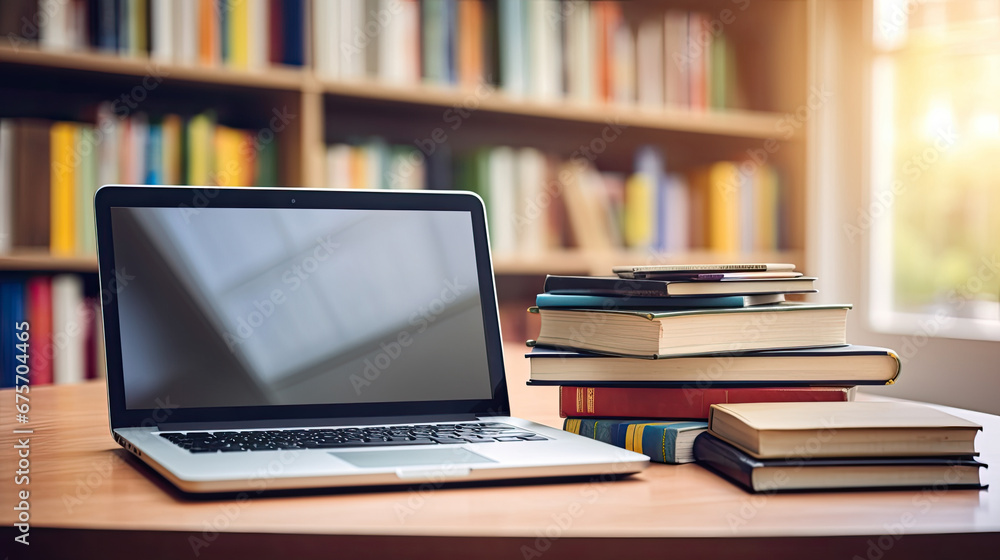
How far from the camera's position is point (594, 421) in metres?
0.76

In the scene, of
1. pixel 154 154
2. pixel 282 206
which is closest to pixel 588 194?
pixel 154 154

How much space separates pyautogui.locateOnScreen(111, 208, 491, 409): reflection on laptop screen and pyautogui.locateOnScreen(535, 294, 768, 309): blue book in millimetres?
92

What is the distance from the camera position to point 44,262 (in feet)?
5.77

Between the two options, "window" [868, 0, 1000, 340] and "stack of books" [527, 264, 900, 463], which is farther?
"window" [868, 0, 1000, 340]

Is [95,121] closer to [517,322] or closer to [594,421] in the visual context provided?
[517,322]

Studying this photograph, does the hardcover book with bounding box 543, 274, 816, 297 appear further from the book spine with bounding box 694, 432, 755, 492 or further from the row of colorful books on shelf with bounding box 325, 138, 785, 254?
the row of colorful books on shelf with bounding box 325, 138, 785, 254

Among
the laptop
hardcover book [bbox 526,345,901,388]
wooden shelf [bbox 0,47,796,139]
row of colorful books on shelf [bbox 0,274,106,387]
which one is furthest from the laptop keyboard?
wooden shelf [bbox 0,47,796,139]

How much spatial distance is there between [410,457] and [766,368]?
0.32m

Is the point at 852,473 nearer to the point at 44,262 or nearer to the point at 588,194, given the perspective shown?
the point at 44,262

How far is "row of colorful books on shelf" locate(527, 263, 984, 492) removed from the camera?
698mm

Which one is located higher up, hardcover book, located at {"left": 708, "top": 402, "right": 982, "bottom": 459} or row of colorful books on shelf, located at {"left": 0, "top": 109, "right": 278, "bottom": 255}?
row of colorful books on shelf, located at {"left": 0, "top": 109, "right": 278, "bottom": 255}

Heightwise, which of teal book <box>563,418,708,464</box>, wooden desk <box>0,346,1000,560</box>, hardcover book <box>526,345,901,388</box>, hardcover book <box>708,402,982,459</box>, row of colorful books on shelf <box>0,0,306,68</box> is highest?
row of colorful books on shelf <box>0,0,306,68</box>

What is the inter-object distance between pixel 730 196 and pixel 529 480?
206cm

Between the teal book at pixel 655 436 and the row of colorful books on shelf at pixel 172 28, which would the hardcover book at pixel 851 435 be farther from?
the row of colorful books on shelf at pixel 172 28
